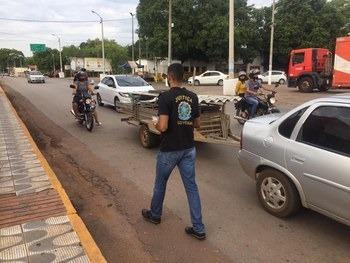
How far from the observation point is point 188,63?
4819 centimetres

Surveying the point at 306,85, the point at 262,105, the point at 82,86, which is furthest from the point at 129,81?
the point at 306,85

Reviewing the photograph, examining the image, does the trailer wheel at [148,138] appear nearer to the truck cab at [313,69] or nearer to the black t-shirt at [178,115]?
the black t-shirt at [178,115]

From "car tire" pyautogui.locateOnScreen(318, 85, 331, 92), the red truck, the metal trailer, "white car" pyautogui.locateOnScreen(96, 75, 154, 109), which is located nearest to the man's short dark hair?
the metal trailer

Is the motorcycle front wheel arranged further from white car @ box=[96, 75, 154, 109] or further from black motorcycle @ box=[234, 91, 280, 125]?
black motorcycle @ box=[234, 91, 280, 125]

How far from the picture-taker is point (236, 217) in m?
4.98

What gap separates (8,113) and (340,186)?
11740 mm

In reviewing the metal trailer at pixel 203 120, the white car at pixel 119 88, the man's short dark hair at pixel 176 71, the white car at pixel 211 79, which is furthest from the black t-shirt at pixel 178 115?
the white car at pixel 211 79

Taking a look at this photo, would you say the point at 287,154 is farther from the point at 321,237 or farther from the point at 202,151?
the point at 202,151

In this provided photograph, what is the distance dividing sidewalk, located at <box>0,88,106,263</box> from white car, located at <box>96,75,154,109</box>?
8.03 meters

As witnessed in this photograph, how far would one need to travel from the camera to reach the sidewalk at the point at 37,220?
12.6ft

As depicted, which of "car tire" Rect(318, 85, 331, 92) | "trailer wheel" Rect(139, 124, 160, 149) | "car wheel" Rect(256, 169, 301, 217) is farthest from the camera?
"car tire" Rect(318, 85, 331, 92)

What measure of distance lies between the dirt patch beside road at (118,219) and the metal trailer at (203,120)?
1267 mm

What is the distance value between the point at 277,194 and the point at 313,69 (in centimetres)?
2068

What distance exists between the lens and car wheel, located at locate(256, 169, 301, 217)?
183 inches
